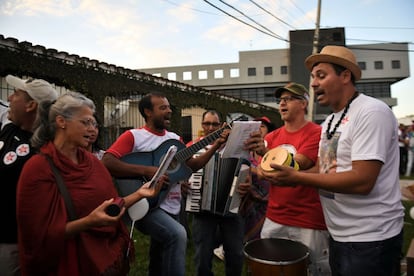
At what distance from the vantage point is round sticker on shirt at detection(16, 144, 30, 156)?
2.23m

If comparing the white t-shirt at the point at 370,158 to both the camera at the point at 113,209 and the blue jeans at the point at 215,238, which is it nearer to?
the camera at the point at 113,209

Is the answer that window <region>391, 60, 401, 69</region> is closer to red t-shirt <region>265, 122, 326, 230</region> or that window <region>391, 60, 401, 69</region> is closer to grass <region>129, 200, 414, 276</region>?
grass <region>129, 200, 414, 276</region>

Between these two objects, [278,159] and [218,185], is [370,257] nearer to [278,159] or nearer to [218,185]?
[278,159]

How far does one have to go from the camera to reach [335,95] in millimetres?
2191

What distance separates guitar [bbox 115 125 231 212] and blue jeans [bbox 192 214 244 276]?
61 centimetres

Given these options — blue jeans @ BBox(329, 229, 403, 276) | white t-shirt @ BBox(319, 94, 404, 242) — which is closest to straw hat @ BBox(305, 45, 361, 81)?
white t-shirt @ BBox(319, 94, 404, 242)

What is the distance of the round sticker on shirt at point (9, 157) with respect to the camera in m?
2.17

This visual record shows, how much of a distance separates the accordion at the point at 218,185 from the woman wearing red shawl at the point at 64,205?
130cm

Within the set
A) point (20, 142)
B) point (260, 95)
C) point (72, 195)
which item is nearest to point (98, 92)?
point (20, 142)

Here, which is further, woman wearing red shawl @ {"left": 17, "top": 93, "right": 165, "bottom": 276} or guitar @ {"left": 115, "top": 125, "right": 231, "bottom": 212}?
guitar @ {"left": 115, "top": 125, "right": 231, "bottom": 212}

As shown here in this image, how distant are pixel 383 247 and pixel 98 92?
7.07 meters

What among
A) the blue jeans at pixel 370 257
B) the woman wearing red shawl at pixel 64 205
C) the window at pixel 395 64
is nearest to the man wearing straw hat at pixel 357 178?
the blue jeans at pixel 370 257

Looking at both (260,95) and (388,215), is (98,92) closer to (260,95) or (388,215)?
(388,215)

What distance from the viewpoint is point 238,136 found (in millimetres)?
3012
